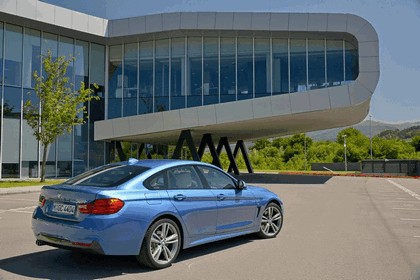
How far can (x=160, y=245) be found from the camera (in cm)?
590

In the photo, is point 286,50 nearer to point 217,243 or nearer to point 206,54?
point 206,54

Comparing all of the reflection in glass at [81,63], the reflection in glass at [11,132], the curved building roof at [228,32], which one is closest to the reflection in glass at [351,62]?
the curved building roof at [228,32]

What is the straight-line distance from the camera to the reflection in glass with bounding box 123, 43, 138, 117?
1224 inches

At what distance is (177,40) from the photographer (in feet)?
102

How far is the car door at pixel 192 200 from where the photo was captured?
6.20 m

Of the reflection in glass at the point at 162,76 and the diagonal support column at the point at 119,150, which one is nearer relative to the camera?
the reflection in glass at the point at 162,76

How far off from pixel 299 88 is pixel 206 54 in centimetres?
683

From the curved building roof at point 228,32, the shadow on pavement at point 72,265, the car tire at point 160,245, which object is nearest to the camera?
the shadow on pavement at point 72,265

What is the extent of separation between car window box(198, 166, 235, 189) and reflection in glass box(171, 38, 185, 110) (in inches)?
903

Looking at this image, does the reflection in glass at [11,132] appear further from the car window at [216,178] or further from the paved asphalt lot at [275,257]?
the car window at [216,178]

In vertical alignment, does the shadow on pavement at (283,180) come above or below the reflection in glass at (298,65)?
below

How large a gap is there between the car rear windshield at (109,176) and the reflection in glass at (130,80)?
24629 millimetres

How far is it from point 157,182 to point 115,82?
26767 mm

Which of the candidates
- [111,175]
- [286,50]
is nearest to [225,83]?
[286,50]
